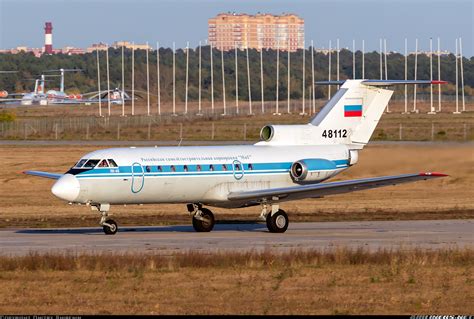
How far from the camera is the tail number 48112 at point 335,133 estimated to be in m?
39.0

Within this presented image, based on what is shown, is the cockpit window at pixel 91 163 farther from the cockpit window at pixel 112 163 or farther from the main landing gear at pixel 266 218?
the main landing gear at pixel 266 218

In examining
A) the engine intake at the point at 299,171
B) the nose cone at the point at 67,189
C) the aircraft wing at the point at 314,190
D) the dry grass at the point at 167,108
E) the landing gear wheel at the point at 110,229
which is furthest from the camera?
the dry grass at the point at 167,108

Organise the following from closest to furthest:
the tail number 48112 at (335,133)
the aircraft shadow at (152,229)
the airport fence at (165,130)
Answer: the aircraft shadow at (152,229) → the tail number 48112 at (335,133) → the airport fence at (165,130)

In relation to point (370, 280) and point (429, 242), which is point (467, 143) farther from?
point (370, 280)

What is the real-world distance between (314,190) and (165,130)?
2580 inches

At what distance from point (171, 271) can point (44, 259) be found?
3.35m

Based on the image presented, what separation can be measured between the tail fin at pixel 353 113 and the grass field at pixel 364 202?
1.76m

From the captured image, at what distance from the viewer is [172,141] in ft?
278

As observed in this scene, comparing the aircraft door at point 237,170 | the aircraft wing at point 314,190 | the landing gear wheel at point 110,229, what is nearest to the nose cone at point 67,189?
the landing gear wheel at point 110,229

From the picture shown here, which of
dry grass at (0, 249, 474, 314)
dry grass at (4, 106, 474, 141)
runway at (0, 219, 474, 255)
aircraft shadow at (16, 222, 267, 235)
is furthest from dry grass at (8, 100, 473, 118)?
dry grass at (0, 249, 474, 314)

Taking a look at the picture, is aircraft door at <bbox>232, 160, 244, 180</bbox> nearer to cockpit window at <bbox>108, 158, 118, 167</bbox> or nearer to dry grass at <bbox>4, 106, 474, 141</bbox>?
cockpit window at <bbox>108, 158, 118, 167</bbox>

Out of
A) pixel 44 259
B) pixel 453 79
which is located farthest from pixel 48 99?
pixel 44 259

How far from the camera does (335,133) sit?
39.1 metres

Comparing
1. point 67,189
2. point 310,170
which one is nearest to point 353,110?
point 310,170
